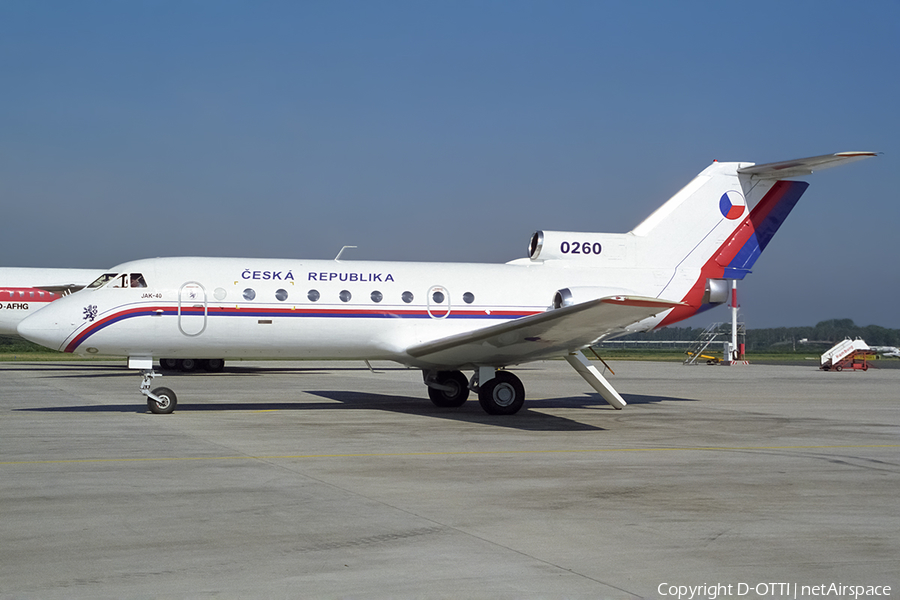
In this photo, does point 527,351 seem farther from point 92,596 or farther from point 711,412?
point 92,596

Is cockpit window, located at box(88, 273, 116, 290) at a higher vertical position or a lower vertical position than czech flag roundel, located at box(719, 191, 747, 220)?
lower

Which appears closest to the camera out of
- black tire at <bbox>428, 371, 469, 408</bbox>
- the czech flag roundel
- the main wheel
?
the main wheel

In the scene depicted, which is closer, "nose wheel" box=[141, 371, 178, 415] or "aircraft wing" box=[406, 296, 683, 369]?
"aircraft wing" box=[406, 296, 683, 369]

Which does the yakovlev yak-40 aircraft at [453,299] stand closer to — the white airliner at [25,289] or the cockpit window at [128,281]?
the cockpit window at [128,281]

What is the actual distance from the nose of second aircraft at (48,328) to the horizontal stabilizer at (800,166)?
1450 cm

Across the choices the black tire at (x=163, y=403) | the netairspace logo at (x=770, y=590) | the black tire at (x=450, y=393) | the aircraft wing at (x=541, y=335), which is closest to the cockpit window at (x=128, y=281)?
the black tire at (x=163, y=403)

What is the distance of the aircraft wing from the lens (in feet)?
45.2

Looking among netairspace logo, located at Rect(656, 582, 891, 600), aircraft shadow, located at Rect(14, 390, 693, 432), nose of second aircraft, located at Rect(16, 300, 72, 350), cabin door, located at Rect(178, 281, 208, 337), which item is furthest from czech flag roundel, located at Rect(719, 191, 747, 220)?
netairspace logo, located at Rect(656, 582, 891, 600)

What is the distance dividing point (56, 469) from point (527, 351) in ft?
29.7

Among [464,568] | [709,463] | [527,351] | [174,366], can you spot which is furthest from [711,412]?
[174,366]

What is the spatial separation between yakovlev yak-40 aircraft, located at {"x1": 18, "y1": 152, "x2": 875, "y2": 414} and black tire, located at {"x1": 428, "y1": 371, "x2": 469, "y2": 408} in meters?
0.03

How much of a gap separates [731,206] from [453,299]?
6.75 metres

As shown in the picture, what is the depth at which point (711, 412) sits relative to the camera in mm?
18422

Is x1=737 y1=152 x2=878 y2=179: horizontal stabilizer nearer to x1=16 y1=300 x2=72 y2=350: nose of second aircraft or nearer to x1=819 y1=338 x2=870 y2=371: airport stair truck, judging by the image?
x1=16 y1=300 x2=72 y2=350: nose of second aircraft
